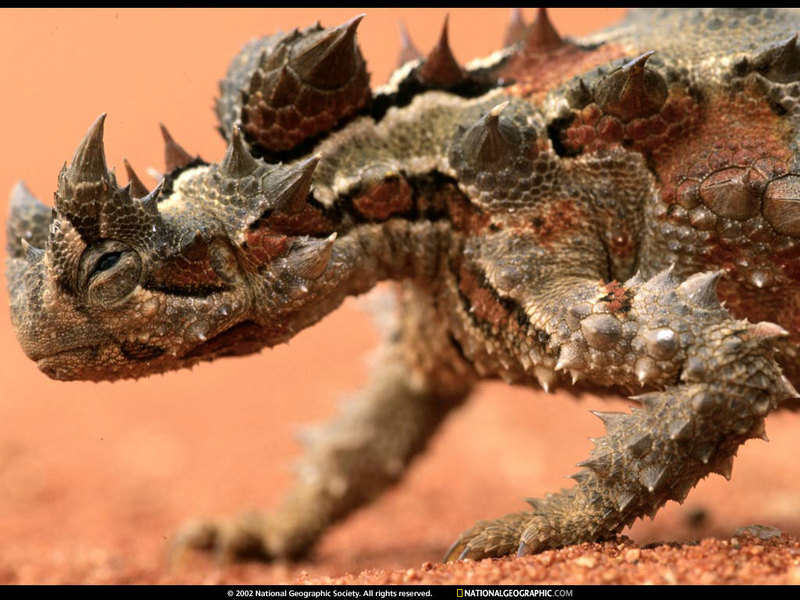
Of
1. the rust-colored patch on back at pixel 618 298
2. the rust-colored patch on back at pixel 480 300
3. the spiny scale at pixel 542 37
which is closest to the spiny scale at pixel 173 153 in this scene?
the rust-colored patch on back at pixel 480 300

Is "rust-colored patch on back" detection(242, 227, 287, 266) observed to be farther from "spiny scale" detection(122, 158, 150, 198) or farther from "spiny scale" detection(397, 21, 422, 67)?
"spiny scale" detection(397, 21, 422, 67)

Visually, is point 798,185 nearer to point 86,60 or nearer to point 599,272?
point 599,272

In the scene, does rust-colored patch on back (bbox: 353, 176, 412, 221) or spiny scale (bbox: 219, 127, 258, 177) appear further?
rust-colored patch on back (bbox: 353, 176, 412, 221)

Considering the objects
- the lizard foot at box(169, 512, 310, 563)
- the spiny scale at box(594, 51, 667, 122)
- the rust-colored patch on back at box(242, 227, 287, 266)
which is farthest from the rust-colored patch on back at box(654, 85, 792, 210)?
the lizard foot at box(169, 512, 310, 563)

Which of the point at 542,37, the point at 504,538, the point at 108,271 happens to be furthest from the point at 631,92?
the point at 108,271

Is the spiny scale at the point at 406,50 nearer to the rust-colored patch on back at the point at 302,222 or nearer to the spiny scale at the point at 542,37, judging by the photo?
the spiny scale at the point at 542,37

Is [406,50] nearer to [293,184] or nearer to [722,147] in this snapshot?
[293,184]
